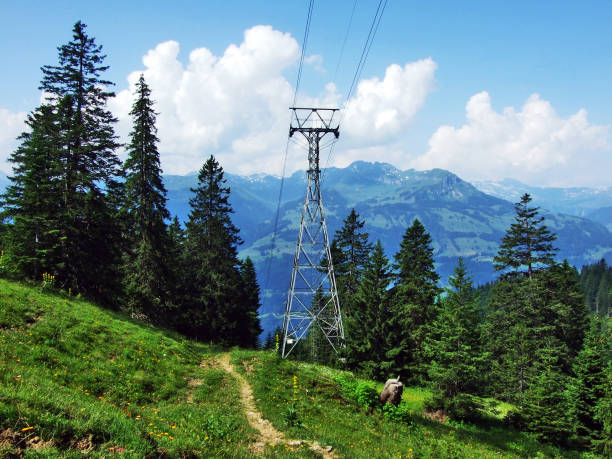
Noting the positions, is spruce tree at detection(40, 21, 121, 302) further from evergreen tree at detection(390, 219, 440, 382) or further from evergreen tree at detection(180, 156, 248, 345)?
evergreen tree at detection(390, 219, 440, 382)

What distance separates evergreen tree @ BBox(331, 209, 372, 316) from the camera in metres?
41.1

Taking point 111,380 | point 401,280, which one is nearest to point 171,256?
point 111,380

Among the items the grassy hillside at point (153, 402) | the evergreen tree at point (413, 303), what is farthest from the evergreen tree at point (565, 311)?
the grassy hillside at point (153, 402)

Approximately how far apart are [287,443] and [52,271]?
1845 cm

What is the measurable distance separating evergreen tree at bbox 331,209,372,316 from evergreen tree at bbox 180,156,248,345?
13.1 m

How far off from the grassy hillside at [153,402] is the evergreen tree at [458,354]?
1.94 metres

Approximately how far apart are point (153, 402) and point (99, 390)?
1.64 meters

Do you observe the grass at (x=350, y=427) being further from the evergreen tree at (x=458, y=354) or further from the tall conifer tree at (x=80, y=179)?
the tall conifer tree at (x=80, y=179)

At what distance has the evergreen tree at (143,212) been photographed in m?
27.1

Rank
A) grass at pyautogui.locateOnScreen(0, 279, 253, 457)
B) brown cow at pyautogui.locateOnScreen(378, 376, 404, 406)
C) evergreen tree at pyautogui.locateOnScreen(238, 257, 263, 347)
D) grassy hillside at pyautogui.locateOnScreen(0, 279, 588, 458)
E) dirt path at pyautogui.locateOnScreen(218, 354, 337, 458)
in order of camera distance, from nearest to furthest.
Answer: grass at pyautogui.locateOnScreen(0, 279, 253, 457) < grassy hillside at pyautogui.locateOnScreen(0, 279, 588, 458) < dirt path at pyautogui.locateOnScreen(218, 354, 337, 458) < brown cow at pyautogui.locateOnScreen(378, 376, 404, 406) < evergreen tree at pyautogui.locateOnScreen(238, 257, 263, 347)

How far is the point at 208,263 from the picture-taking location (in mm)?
33406

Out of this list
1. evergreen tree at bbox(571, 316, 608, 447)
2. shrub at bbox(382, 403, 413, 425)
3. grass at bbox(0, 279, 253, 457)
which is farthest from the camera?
evergreen tree at bbox(571, 316, 608, 447)

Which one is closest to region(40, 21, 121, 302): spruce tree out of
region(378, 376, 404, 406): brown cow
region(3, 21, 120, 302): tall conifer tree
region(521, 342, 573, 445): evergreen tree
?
region(3, 21, 120, 302): tall conifer tree

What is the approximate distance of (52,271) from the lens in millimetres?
20828
